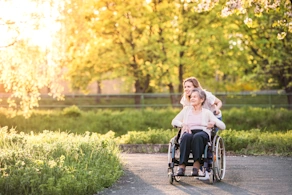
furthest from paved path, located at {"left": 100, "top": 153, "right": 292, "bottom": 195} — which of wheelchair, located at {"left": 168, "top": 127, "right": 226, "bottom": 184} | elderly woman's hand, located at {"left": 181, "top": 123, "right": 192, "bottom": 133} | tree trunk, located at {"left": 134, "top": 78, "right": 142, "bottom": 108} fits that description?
tree trunk, located at {"left": 134, "top": 78, "right": 142, "bottom": 108}

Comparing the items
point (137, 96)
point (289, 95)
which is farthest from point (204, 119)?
point (137, 96)

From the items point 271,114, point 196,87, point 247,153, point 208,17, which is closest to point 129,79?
point 208,17

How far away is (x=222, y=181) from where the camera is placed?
9.12 metres

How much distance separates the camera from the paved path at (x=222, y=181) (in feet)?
26.8

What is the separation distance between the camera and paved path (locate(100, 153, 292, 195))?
26.8ft

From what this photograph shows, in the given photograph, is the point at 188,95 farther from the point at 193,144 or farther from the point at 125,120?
the point at 125,120

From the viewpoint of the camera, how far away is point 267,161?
11.7 metres

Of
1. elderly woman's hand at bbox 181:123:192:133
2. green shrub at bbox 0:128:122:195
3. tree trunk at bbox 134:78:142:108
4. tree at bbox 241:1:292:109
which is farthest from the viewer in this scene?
tree trunk at bbox 134:78:142:108

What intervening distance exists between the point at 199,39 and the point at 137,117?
4.76 metres

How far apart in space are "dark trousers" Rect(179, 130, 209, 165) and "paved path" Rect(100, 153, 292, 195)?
0.39 meters

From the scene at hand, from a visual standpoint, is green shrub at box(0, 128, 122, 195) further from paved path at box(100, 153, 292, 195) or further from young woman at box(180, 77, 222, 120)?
young woman at box(180, 77, 222, 120)

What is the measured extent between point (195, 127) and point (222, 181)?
88 centimetres

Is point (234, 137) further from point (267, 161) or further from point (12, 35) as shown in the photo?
point (12, 35)

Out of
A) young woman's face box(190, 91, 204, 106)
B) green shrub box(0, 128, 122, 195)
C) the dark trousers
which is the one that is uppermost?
young woman's face box(190, 91, 204, 106)
